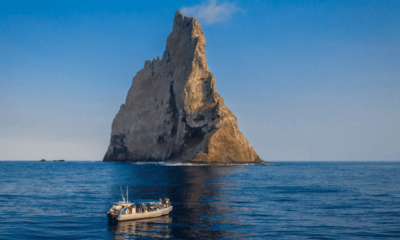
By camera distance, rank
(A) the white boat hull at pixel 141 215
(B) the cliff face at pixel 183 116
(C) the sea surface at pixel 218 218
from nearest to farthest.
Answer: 1. (C) the sea surface at pixel 218 218
2. (A) the white boat hull at pixel 141 215
3. (B) the cliff face at pixel 183 116

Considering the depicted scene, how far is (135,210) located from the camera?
29125 mm

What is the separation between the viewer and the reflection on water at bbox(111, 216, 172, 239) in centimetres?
2353

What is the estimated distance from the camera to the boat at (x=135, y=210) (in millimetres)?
27688

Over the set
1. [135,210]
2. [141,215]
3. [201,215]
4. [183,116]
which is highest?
[183,116]

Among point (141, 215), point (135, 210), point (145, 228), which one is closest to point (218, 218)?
point (145, 228)

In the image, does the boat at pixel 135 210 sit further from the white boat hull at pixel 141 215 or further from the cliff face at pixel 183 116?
the cliff face at pixel 183 116

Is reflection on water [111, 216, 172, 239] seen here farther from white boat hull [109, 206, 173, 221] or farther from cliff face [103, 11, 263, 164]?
cliff face [103, 11, 263, 164]

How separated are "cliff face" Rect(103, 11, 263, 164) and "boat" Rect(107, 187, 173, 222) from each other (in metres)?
106

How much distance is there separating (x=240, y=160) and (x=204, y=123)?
2489 cm

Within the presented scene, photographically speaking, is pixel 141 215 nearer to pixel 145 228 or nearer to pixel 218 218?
pixel 145 228

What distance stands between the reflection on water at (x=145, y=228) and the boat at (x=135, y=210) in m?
0.51

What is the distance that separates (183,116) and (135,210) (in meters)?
131

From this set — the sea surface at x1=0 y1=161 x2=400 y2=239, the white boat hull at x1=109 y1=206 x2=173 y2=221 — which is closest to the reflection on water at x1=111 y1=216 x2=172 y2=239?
the sea surface at x1=0 y1=161 x2=400 y2=239

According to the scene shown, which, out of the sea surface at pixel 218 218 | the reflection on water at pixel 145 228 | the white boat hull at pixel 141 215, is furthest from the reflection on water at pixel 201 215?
→ the white boat hull at pixel 141 215
